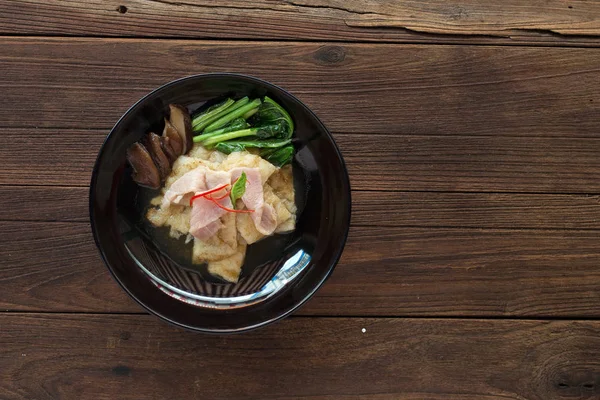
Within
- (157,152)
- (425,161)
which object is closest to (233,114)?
(157,152)

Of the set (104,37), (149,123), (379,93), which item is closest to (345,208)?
(379,93)

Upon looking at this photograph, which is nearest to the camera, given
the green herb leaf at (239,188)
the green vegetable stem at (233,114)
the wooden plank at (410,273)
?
the green herb leaf at (239,188)

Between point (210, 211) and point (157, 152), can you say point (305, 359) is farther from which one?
point (157, 152)

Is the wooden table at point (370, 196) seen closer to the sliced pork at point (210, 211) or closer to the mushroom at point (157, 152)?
the mushroom at point (157, 152)

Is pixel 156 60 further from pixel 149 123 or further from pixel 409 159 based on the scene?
pixel 409 159

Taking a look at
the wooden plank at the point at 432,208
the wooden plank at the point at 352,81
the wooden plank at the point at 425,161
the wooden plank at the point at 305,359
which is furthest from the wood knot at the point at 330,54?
the wooden plank at the point at 305,359

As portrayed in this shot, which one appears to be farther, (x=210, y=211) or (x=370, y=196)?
(x=370, y=196)
